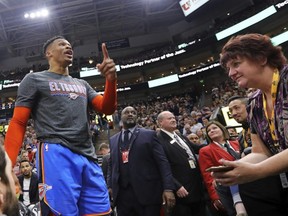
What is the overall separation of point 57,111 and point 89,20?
940 inches

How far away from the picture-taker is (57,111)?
2068 millimetres

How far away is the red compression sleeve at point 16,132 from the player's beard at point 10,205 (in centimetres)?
105

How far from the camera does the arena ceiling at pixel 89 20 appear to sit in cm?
2081

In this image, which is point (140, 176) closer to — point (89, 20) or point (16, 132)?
point (16, 132)

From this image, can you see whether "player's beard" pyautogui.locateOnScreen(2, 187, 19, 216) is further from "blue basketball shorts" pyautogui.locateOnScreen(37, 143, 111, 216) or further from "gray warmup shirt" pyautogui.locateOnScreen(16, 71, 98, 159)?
"gray warmup shirt" pyautogui.locateOnScreen(16, 71, 98, 159)

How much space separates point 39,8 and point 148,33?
37.6 feet

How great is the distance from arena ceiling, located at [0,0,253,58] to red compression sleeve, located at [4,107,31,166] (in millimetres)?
19798

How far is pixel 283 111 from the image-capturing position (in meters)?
1.50

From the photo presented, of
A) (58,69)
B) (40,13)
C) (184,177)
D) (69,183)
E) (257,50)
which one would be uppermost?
(40,13)

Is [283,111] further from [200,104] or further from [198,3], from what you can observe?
[198,3]

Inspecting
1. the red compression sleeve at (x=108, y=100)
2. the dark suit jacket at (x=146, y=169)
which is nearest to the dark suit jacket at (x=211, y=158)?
the dark suit jacket at (x=146, y=169)

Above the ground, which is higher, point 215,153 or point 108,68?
point 108,68

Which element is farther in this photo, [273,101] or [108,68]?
[108,68]

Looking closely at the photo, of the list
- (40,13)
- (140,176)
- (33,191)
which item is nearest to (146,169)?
(140,176)
